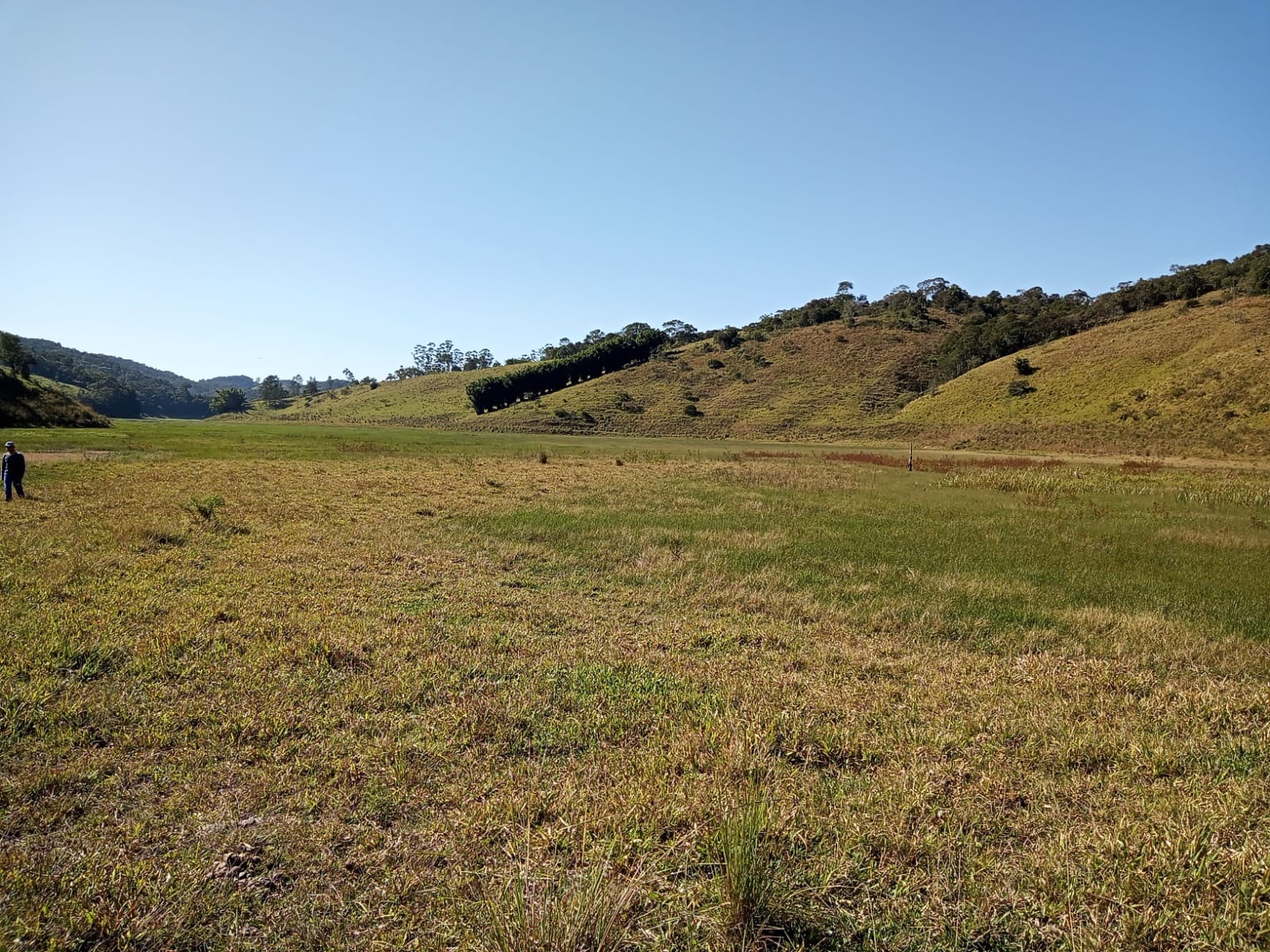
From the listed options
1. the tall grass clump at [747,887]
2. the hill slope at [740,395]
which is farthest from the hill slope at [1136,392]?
the tall grass clump at [747,887]

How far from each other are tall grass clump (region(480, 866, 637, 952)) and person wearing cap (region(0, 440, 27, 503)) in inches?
914

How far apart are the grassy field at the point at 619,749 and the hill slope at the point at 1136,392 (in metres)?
56.5

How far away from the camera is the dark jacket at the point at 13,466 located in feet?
61.5

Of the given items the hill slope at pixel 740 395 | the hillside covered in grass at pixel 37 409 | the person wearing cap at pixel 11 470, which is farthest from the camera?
the hill slope at pixel 740 395

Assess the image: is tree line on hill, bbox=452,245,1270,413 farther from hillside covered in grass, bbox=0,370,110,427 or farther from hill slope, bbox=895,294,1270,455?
hillside covered in grass, bbox=0,370,110,427

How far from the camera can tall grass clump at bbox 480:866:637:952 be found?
309cm

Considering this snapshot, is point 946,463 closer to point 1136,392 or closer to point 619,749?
point 1136,392

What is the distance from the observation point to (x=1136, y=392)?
67125mm

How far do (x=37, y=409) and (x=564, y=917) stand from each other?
3434 inches

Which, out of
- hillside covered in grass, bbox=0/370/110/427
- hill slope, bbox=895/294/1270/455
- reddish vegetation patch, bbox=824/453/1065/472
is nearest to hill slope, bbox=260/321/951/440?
hill slope, bbox=895/294/1270/455

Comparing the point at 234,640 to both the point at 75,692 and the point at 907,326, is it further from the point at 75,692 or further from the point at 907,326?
the point at 907,326

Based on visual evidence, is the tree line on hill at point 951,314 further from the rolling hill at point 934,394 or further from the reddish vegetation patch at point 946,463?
the reddish vegetation patch at point 946,463

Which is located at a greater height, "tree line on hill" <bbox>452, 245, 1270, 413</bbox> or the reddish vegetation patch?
"tree line on hill" <bbox>452, 245, 1270, 413</bbox>

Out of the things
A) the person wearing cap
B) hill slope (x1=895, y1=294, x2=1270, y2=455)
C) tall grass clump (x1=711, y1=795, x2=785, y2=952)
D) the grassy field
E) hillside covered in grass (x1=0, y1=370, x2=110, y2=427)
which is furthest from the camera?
hillside covered in grass (x1=0, y1=370, x2=110, y2=427)
